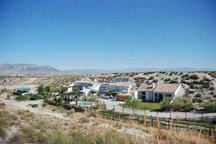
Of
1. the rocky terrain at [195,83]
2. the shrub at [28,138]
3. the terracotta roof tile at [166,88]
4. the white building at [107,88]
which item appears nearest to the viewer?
the shrub at [28,138]

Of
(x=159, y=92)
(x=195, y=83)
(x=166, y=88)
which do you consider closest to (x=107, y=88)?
(x=159, y=92)

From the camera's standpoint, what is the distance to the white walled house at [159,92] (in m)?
35.5

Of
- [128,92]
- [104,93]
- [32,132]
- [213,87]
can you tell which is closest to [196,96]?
[213,87]

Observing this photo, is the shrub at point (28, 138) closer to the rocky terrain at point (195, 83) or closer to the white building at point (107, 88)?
the rocky terrain at point (195, 83)

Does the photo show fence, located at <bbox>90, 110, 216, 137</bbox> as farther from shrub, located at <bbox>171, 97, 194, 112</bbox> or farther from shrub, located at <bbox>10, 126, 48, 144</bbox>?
A: shrub, located at <bbox>171, 97, 194, 112</bbox>

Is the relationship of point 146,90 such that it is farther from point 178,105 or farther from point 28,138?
point 28,138

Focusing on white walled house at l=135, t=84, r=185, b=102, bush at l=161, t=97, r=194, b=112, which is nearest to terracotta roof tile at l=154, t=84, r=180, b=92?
white walled house at l=135, t=84, r=185, b=102

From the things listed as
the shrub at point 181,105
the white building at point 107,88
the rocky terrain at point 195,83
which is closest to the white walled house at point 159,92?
the rocky terrain at point 195,83

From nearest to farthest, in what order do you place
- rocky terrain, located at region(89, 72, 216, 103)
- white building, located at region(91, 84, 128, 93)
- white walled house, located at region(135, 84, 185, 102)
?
→ white walled house, located at region(135, 84, 185, 102)
rocky terrain, located at region(89, 72, 216, 103)
white building, located at region(91, 84, 128, 93)

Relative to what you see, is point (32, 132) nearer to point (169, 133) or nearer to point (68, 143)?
point (68, 143)

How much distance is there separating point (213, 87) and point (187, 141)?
4002 cm

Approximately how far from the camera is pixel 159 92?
36375 millimetres

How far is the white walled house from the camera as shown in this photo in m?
35.5

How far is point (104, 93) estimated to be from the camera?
44.8 meters
